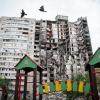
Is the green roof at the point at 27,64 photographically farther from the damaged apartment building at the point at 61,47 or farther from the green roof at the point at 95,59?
the damaged apartment building at the point at 61,47

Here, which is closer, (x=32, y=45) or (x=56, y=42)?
(x=32, y=45)

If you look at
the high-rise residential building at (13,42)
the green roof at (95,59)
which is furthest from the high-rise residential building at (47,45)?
the green roof at (95,59)

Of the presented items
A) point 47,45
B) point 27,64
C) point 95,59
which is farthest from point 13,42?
point 95,59

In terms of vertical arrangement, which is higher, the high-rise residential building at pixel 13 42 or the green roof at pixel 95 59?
the high-rise residential building at pixel 13 42

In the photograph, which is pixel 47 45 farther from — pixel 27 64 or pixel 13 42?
pixel 27 64

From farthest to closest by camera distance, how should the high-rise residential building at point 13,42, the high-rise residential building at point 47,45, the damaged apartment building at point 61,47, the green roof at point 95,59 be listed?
1. the damaged apartment building at point 61,47
2. the high-rise residential building at point 47,45
3. the high-rise residential building at point 13,42
4. the green roof at point 95,59

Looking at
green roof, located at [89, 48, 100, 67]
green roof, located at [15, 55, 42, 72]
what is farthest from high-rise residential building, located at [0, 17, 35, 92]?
green roof, located at [89, 48, 100, 67]

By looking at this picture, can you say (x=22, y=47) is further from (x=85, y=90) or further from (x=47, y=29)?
(x=85, y=90)

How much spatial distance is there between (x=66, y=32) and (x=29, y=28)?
14.8m

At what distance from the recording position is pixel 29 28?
2756 inches

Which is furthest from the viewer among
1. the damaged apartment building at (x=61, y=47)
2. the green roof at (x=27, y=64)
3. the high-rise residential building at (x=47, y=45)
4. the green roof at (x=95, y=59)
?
the damaged apartment building at (x=61, y=47)

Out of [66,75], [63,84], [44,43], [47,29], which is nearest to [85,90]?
[63,84]

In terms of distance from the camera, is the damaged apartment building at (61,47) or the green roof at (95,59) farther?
the damaged apartment building at (61,47)

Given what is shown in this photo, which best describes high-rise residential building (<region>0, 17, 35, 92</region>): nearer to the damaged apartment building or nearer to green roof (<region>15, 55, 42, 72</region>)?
the damaged apartment building
